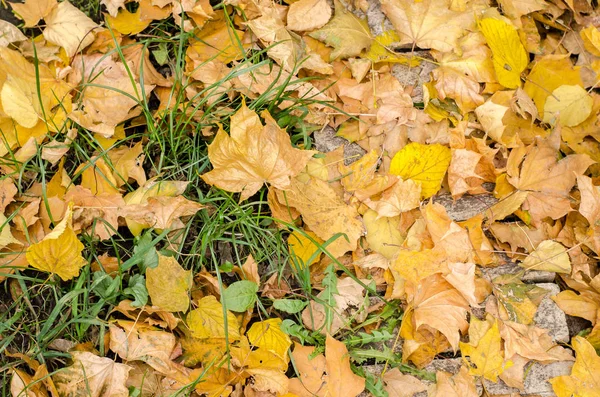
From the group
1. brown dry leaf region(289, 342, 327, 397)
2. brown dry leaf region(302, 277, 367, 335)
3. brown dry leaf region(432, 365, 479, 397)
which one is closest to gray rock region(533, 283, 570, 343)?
brown dry leaf region(432, 365, 479, 397)

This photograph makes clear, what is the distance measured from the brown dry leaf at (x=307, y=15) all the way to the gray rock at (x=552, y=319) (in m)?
1.12

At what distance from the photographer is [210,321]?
160 centimetres

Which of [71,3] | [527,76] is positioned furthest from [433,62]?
[71,3]

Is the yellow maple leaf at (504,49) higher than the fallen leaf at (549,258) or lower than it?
higher

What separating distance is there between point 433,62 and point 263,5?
60cm

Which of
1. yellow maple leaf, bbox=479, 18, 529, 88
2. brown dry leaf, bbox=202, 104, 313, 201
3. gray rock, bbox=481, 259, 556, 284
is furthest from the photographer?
yellow maple leaf, bbox=479, 18, 529, 88

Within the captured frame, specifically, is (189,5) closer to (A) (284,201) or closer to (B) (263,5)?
(B) (263,5)

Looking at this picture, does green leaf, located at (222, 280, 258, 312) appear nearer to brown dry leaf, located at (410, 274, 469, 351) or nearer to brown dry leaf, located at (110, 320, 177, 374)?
brown dry leaf, located at (110, 320, 177, 374)

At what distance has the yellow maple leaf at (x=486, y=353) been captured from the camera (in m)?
1.60

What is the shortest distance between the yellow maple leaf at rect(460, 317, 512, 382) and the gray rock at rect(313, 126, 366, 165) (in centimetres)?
64

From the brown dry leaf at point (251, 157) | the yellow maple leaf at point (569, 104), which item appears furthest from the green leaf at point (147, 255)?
the yellow maple leaf at point (569, 104)

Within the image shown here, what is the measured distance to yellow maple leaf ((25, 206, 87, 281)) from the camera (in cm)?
150

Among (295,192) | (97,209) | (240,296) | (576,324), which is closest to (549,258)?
(576,324)

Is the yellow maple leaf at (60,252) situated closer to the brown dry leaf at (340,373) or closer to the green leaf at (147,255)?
the green leaf at (147,255)
